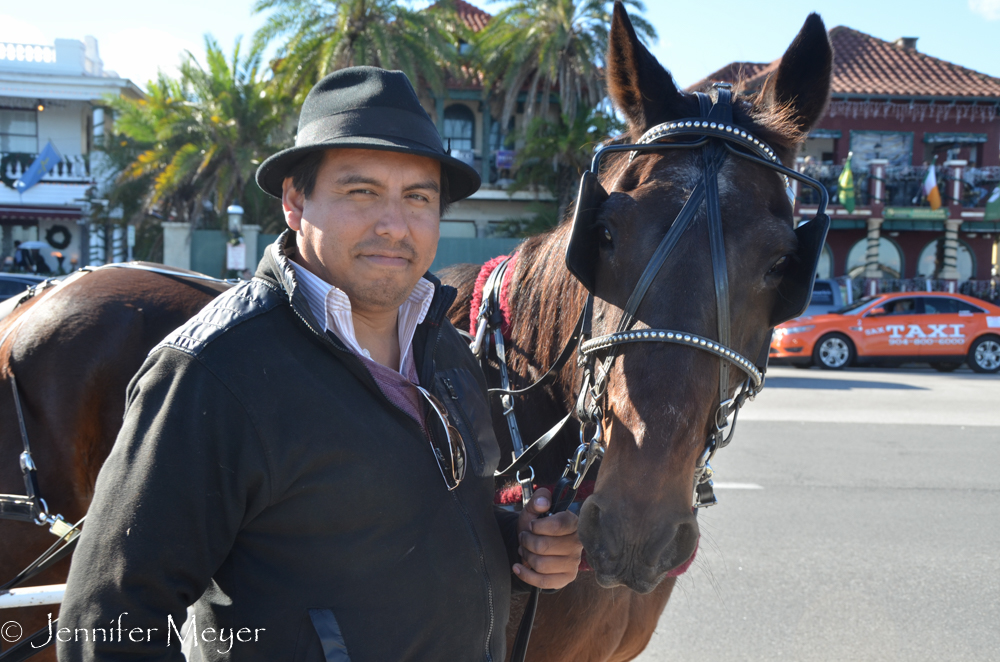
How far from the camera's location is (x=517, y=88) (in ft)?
80.2

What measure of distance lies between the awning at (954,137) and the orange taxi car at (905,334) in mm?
14397

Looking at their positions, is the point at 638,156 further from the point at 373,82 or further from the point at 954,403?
the point at 954,403

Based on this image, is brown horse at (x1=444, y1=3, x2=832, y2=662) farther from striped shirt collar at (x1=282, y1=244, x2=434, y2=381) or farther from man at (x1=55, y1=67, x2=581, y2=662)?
striped shirt collar at (x1=282, y1=244, x2=434, y2=381)

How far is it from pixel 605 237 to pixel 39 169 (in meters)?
31.7

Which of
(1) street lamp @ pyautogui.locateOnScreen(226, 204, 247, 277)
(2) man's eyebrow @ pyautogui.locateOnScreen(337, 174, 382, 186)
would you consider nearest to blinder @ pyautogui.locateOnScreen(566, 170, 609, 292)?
(2) man's eyebrow @ pyautogui.locateOnScreen(337, 174, 382, 186)

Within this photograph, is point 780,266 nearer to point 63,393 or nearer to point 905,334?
point 63,393

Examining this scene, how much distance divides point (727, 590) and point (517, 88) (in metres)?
22.4

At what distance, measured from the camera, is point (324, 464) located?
138 centimetres

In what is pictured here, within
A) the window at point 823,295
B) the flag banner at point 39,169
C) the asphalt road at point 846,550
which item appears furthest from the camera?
the flag banner at point 39,169

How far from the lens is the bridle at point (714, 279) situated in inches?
63.3

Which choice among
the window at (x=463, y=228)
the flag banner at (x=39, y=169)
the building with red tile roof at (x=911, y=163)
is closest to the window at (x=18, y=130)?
the flag banner at (x=39, y=169)

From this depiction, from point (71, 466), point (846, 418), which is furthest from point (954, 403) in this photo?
point (71, 466)

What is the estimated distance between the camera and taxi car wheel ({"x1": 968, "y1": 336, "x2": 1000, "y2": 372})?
54.2 feet

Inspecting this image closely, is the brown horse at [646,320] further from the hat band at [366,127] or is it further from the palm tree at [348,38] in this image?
the palm tree at [348,38]
